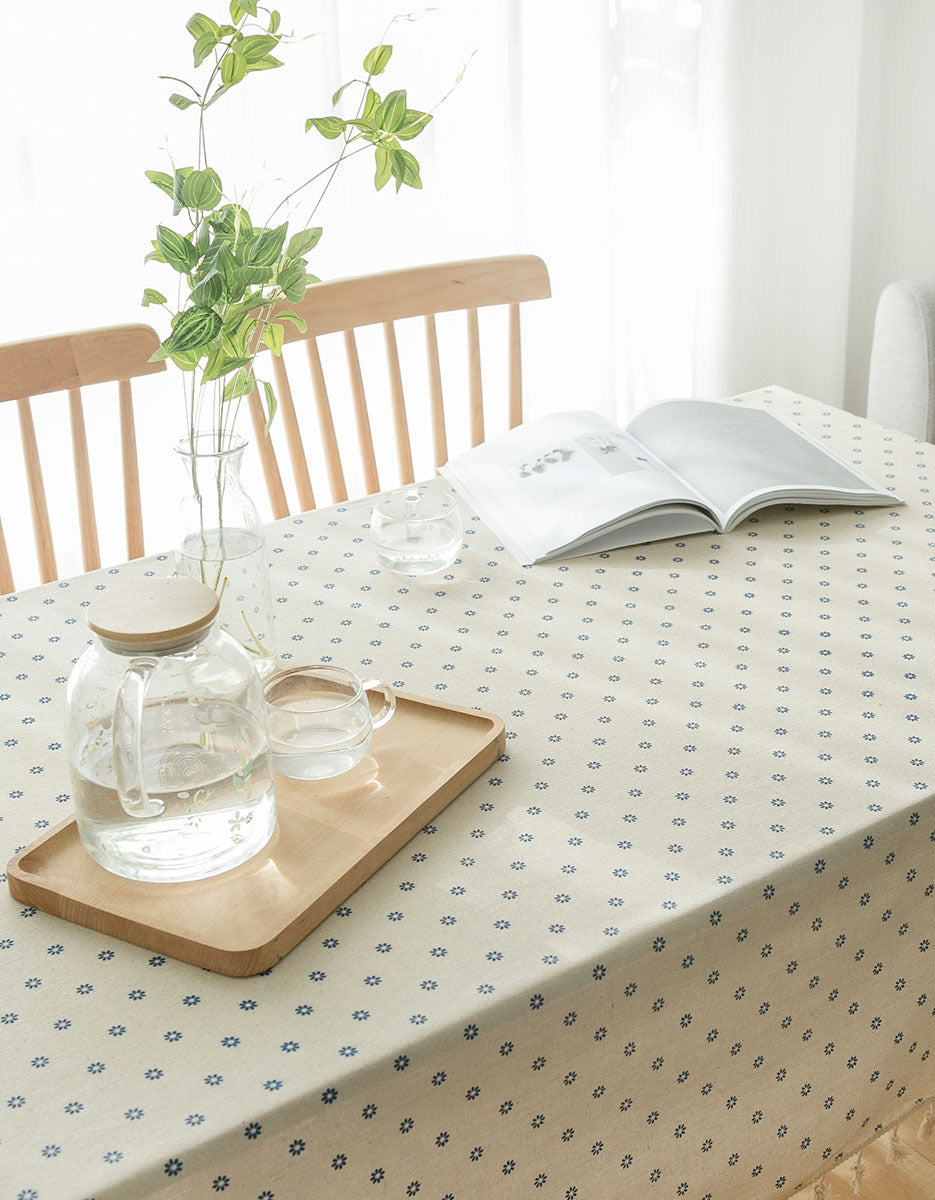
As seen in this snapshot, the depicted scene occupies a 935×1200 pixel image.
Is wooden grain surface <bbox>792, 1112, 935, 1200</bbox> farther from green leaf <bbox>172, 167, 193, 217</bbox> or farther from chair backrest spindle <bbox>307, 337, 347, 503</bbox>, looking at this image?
green leaf <bbox>172, 167, 193, 217</bbox>

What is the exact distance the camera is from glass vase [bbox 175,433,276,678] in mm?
916

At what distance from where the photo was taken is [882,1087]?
930 millimetres

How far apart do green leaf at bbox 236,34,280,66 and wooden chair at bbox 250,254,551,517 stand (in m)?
0.70

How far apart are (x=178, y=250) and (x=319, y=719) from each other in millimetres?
335

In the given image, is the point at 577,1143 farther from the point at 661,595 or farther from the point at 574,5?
the point at 574,5

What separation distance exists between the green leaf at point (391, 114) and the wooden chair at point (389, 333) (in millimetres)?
681

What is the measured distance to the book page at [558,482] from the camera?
1.27 metres

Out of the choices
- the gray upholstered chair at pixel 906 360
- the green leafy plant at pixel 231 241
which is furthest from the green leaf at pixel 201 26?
the gray upholstered chair at pixel 906 360

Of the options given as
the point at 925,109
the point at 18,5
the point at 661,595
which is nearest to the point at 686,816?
the point at 661,595

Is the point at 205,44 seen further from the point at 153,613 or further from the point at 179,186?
the point at 153,613

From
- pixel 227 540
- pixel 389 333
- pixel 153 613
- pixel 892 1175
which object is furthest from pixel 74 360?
pixel 892 1175

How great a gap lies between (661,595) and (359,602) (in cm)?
28

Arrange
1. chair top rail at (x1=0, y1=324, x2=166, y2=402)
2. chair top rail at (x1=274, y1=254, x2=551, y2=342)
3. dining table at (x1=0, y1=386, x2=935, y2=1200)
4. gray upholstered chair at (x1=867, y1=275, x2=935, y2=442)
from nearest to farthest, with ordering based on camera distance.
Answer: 1. dining table at (x1=0, y1=386, x2=935, y2=1200)
2. chair top rail at (x1=0, y1=324, x2=166, y2=402)
3. chair top rail at (x1=274, y1=254, x2=551, y2=342)
4. gray upholstered chair at (x1=867, y1=275, x2=935, y2=442)

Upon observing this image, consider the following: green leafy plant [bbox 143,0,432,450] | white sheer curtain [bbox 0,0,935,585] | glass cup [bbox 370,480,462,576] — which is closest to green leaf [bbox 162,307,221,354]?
green leafy plant [bbox 143,0,432,450]
